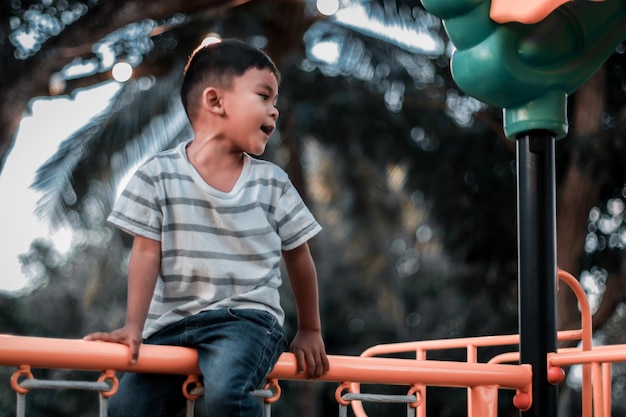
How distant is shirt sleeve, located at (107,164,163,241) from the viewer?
2158mm

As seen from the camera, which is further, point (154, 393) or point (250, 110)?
point (250, 110)

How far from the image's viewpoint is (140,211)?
7.12 ft

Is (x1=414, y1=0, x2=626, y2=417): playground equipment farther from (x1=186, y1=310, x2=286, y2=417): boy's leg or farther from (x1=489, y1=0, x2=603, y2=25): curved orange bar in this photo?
(x1=186, y1=310, x2=286, y2=417): boy's leg

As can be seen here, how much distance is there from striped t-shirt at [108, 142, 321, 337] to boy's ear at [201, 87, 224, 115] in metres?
0.15

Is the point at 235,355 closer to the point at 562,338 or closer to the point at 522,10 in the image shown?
the point at 522,10

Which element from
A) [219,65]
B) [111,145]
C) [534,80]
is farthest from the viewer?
[111,145]

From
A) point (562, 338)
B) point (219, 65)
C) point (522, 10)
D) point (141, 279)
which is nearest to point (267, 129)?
point (219, 65)

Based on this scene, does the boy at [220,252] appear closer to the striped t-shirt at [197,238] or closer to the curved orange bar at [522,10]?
the striped t-shirt at [197,238]

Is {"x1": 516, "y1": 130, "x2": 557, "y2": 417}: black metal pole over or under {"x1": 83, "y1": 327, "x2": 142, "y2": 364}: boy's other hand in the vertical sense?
over

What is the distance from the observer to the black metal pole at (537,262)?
2.69 metres

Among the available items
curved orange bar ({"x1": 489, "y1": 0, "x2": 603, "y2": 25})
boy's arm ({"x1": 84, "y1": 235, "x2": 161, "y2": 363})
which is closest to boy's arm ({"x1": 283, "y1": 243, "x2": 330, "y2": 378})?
boy's arm ({"x1": 84, "y1": 235, "x2": 161, "y2": 363})

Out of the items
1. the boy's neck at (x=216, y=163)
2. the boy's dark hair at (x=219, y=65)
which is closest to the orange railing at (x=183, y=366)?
the boy's neck at (x=216, y=163)

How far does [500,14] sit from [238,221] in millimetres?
1025

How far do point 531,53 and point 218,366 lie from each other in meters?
1.37
